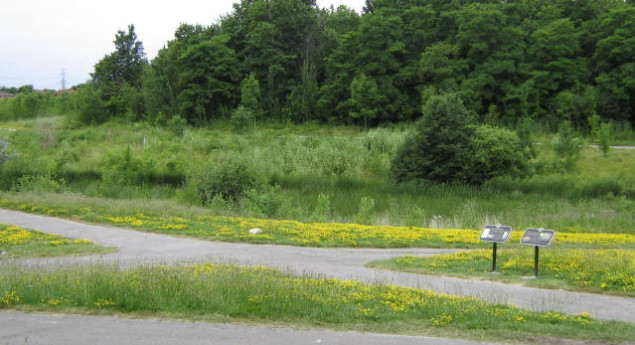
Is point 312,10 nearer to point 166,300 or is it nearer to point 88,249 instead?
point 88,249

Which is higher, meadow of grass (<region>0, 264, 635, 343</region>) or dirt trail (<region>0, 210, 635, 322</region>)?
meadow of grass (<region>0, 264, 635, 343</region>)

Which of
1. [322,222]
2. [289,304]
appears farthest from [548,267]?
[322,222]

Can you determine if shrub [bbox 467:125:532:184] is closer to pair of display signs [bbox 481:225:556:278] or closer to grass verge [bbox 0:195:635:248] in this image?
grass verge [bbox 0:195:635:248]

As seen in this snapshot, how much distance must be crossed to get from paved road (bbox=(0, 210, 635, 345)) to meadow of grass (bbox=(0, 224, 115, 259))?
2.09ft

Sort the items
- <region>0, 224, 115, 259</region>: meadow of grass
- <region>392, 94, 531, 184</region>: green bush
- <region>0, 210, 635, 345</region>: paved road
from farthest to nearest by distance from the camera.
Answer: <region>392, 94, 531, 184</region>: green bush, <region>0, 224, 115, 259</region>: meadow of grass, <region>0, 210, 635, 345</region>: paved road

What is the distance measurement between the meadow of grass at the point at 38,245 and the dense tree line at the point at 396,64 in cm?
4091

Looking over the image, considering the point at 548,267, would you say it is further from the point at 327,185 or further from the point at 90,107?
the point at 90,107

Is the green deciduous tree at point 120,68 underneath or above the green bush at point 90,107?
above

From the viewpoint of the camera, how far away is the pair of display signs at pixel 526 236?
42.2 ft

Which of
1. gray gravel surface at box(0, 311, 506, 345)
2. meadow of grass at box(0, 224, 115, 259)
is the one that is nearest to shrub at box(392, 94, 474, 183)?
meadow of grass at box(0, 224, 115, 259)

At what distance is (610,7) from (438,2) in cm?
1748

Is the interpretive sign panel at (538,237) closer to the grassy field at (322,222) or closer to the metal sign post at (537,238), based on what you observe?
the metal sign post at (537,238)

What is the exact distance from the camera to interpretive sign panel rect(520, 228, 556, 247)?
12.8 m

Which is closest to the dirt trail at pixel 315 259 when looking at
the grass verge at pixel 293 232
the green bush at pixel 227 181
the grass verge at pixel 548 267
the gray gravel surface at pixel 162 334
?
the grass verge at pixel 548 267
